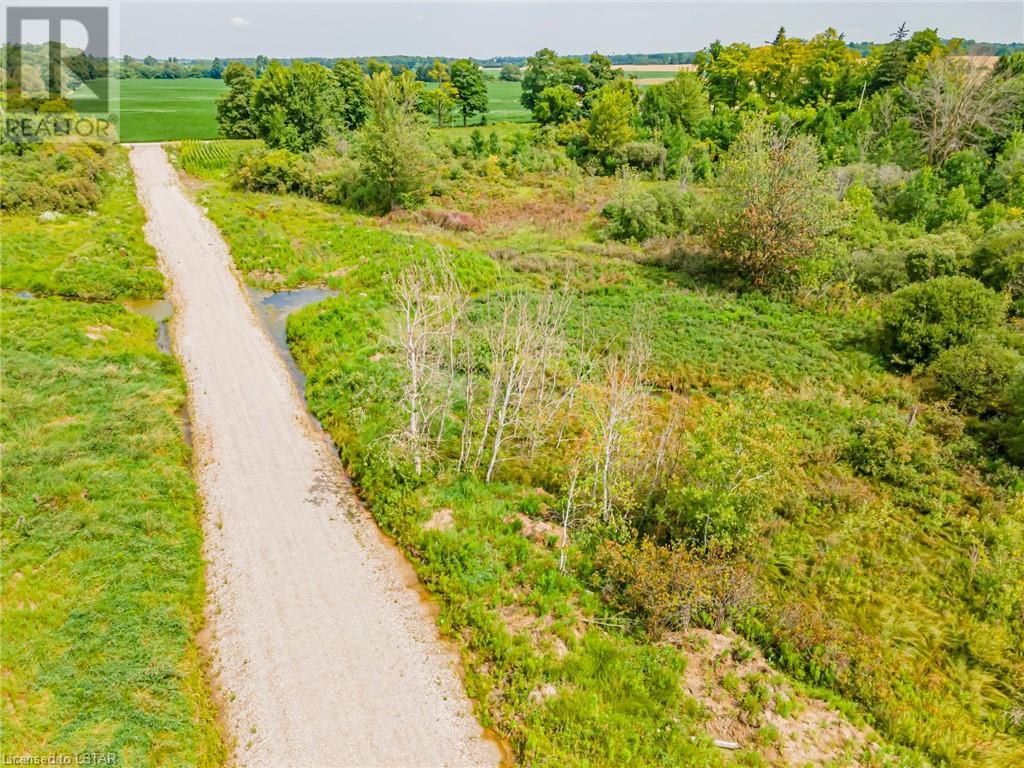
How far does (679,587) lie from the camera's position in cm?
1423

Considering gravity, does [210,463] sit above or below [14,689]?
above

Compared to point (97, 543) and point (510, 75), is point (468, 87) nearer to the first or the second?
point (97, 543)

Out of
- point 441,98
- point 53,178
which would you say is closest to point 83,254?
Answer: point 53,178

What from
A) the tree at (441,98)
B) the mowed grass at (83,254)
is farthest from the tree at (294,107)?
the tree at (441,98)

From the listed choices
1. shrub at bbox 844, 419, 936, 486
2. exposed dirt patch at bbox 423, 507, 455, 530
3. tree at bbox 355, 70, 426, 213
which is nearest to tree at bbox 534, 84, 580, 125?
tree at bbox 355, 70, 426, 213

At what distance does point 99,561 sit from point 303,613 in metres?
6.01

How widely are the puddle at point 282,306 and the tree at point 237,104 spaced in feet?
149

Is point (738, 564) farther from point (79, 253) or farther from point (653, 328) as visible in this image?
point (79, 253)

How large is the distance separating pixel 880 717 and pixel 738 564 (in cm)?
427

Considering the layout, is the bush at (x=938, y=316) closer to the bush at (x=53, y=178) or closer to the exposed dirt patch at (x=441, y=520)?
the exposed dirt patch at (x=441, y=520)

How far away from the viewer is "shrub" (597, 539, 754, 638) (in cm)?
1402

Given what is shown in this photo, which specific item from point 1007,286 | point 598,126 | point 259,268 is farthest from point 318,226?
point 1007,286

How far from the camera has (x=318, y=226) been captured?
44031mm

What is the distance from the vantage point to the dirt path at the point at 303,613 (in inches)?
481
